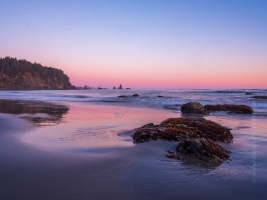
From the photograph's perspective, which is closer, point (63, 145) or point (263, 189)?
point (263, 189)

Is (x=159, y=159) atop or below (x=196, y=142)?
below

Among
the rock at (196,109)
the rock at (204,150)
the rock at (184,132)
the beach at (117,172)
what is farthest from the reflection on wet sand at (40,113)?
the rock at (196,109)

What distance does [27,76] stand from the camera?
102438 millimetres

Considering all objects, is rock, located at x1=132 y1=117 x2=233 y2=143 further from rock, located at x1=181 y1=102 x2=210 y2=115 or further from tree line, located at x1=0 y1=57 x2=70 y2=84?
tree line, located at x1=0 y1=57 x2=70 y2=84

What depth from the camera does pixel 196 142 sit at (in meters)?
4.23

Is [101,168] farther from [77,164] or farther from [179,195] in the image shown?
[179,195]

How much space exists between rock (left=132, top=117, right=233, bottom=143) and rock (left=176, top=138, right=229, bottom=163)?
2.99 ft

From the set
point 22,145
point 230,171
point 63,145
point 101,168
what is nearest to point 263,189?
point 230,171

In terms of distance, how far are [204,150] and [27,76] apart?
112 meters

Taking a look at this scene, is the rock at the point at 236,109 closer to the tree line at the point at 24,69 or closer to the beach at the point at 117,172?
the beach at the point at 117,172

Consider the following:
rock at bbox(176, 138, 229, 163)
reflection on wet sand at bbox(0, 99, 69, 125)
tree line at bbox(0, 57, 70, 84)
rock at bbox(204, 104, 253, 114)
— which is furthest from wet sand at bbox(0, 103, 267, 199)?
tree line at bbox(0, 57, 70, 84)

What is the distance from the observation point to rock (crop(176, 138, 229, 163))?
13.1ft

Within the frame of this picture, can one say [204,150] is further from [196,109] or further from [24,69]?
[24,69]

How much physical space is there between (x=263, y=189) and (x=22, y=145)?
15.2ft
